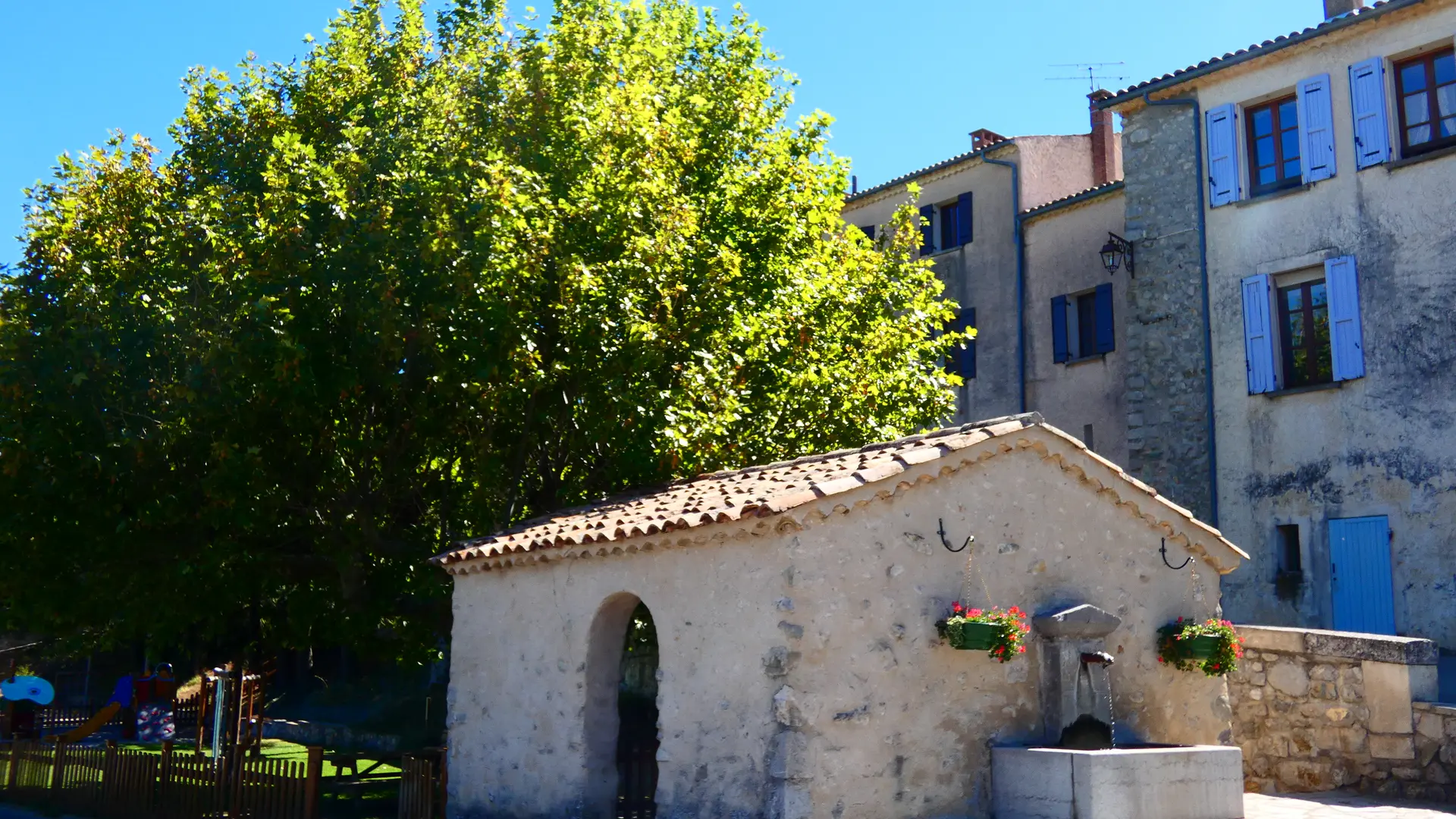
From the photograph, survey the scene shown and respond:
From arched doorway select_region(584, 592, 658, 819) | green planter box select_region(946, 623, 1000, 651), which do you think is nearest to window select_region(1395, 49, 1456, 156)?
green planter box select_region(946, 623, 1000, 651)

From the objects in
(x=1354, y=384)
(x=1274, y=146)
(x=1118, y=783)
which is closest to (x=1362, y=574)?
(x=1354, y=384)

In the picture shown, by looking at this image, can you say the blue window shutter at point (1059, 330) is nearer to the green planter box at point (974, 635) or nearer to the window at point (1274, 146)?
the window at point (1274, 146)

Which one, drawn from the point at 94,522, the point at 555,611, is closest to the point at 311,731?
the point at 94,522

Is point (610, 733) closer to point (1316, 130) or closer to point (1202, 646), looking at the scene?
point (1202, 646)

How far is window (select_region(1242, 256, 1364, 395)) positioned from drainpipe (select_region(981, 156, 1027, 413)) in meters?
5.18

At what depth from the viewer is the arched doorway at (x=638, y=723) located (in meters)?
12.3

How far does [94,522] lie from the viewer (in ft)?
44.9

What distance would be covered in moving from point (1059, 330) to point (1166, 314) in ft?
Answer: 9.84

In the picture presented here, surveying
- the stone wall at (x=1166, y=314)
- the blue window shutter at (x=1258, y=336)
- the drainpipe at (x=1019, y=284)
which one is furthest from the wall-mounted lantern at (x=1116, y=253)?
the drainpipe at (x=1019, y=284)

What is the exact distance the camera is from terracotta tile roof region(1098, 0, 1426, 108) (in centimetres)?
1745

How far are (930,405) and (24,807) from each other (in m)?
12.3

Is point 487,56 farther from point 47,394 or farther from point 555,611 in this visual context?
point 555,611

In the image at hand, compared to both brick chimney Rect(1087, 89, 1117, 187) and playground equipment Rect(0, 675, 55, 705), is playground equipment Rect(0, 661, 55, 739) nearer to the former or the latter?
playground equipment Rect(0, 675, 55, 705)

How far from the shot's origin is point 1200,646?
11.0 meters
